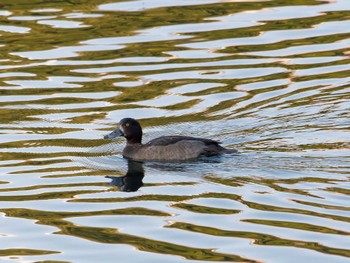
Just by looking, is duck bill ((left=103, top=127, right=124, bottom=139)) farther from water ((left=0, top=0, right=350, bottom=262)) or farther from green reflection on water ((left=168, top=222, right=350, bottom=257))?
green reflection on water ((left=168, top=222, right=350, bottom=257))

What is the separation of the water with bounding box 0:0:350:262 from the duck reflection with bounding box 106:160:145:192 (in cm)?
4

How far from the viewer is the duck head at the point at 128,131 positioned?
16938mm

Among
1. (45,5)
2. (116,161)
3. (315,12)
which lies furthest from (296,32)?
(116,161)

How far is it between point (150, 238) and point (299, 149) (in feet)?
12.9

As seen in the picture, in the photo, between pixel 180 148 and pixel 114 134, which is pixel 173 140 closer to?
pixel 180 148

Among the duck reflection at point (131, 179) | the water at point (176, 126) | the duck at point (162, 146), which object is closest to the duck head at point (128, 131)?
the duck at point (162, 146)

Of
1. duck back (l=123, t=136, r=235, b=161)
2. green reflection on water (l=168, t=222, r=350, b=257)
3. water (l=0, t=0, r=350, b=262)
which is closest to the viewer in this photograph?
green reflection on water (l=168, t=222, r=350, b=257)

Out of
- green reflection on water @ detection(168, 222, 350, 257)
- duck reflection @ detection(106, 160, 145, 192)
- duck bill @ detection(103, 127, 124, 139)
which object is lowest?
duck reflection @ detection(106, 160, 145, 192)

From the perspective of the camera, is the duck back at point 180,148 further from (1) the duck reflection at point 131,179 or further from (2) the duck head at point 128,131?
(2) the duck head at point 128,131

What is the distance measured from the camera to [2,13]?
78.0ft

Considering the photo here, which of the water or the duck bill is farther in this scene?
the duck bill

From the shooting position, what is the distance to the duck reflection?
48.9 ft

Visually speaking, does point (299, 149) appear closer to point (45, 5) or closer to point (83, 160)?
point (83, 160)

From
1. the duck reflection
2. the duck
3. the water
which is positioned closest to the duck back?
the duck
